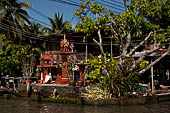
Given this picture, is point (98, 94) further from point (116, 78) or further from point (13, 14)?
point (13, 14)

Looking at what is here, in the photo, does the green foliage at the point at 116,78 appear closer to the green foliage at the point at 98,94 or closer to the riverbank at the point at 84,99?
the green foliage at the point at 98,94

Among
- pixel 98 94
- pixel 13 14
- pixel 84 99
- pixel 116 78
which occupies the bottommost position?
pixel 84 99

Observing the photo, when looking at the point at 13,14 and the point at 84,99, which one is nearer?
the point at 84,99

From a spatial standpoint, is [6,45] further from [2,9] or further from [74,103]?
[74,103]

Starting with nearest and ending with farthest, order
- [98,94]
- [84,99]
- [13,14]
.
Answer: [84,99] → [98,94] → [13,14]

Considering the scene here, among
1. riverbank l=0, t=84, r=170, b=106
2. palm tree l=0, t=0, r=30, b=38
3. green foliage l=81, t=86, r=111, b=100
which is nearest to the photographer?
riverbank l=0, t=84, r=170, b=106

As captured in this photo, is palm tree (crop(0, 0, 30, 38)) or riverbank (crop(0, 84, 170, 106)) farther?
palm tree (crop(0, 0, 30, 38))

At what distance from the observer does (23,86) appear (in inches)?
757

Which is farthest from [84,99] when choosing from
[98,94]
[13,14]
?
[13,14]

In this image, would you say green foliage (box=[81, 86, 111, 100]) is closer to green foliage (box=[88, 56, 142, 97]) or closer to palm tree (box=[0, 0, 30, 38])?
green foliage (box=[88, 56, 142, 97])

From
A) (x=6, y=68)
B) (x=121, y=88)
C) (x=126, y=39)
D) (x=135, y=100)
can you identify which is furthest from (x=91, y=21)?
(x=6, y=68)

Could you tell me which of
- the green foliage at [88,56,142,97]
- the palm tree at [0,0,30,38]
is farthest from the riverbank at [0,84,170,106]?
the palm tree at [0,0,30,38]

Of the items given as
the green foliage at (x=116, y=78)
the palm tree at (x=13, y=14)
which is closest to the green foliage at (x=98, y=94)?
the green foliage at (x=116, y=78)

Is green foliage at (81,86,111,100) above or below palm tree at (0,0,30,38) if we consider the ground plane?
below
